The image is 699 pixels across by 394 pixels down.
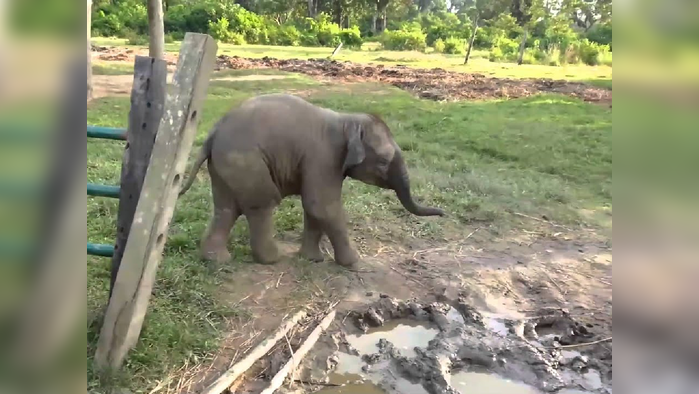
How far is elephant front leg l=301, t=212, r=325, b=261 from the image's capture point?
18.4 ft

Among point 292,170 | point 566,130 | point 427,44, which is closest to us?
point 292,170

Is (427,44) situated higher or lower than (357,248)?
higher

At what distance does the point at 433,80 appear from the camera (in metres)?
18.2

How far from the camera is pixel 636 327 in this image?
131cm

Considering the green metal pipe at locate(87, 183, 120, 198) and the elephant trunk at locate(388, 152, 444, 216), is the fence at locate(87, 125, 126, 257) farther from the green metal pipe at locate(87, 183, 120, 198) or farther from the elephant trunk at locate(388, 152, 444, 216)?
the elephant trunk at locate(388, 152, 444, 216)

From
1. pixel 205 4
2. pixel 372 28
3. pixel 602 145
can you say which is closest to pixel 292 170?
pixel 602 145

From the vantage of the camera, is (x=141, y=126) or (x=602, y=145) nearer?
(x=141, y=126)

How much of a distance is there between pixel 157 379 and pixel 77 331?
247 cm

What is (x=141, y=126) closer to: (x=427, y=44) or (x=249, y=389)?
(x=249, y=389)

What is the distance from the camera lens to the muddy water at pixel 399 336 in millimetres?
4434

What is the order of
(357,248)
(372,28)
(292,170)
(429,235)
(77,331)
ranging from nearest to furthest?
1. (77,331)
2. (292,170)
3. (357,248)
4. (429,235)
5. (372,28)

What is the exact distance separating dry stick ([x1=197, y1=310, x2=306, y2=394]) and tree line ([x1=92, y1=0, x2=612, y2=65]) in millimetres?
20000

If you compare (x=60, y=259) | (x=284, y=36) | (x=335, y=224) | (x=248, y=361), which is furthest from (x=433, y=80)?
(x=60, y=259)

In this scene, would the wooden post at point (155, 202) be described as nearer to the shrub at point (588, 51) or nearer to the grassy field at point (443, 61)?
the grassy field at point (443, 61)
